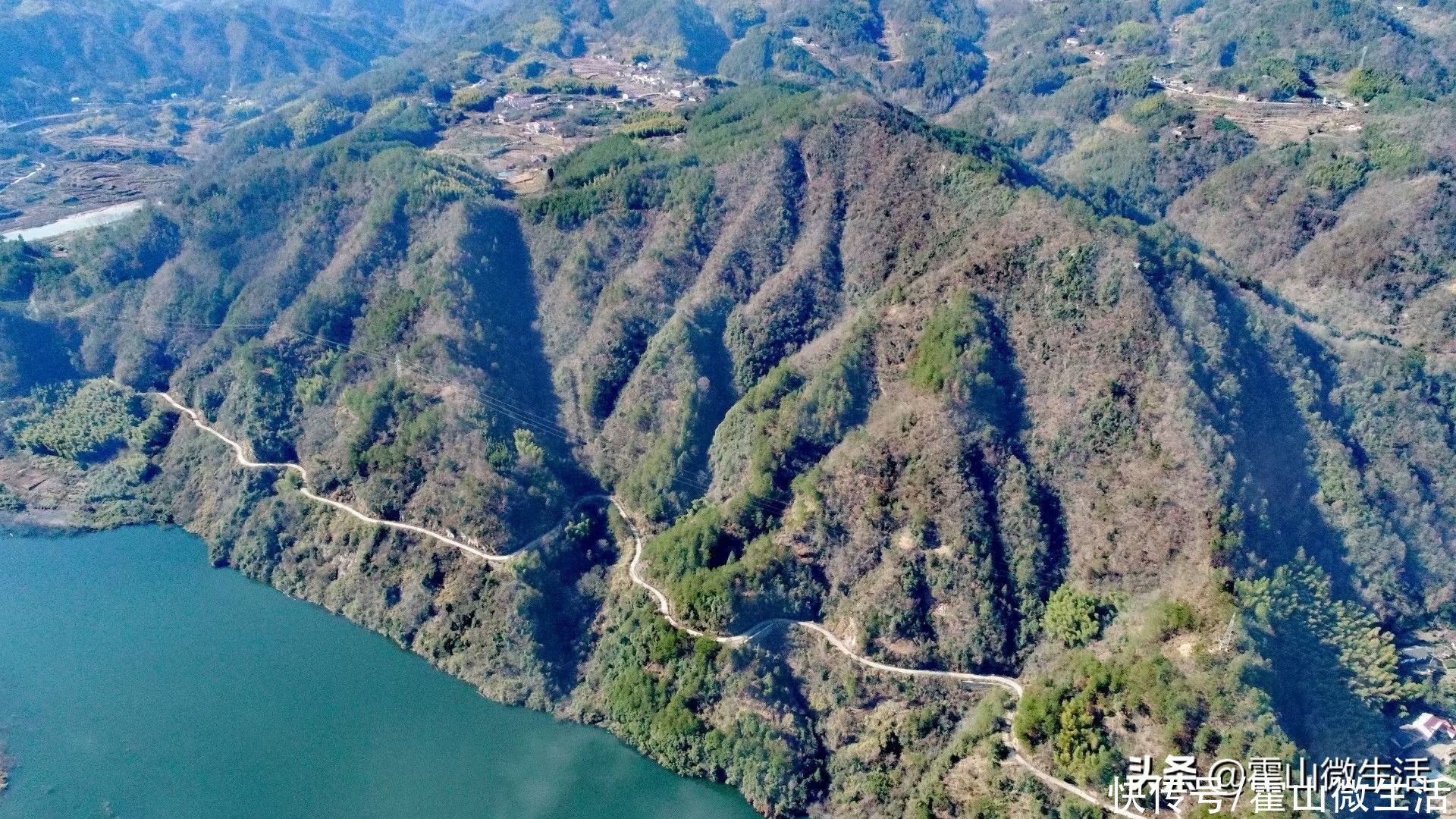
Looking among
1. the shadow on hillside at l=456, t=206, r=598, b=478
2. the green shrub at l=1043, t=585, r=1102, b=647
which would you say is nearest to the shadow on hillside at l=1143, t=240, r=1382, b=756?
the green shrub at l=1043, t=585, r=1102, b=647

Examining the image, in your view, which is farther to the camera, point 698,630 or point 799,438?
point 799,438

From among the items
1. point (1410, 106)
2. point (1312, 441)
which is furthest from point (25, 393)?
point (1410, 106)

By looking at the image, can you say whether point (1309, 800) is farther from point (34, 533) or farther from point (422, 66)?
point (422, 66)

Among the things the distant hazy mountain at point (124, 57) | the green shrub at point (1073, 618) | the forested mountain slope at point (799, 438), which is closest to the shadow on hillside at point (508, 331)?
the forested mountain slope at point (799, 438)

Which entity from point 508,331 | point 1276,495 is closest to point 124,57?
point 508,331

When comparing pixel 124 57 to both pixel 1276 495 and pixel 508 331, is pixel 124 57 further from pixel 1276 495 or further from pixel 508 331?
pixel 1276 495

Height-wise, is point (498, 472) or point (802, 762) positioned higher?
point (498, 472)
